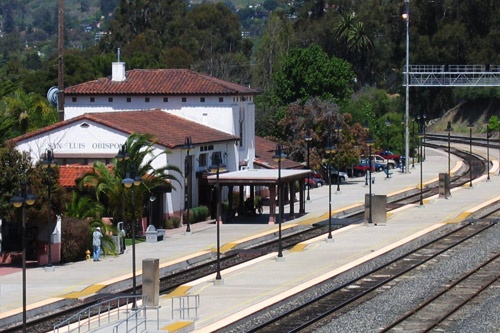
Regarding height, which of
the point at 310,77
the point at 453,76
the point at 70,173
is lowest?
the point at 70,173

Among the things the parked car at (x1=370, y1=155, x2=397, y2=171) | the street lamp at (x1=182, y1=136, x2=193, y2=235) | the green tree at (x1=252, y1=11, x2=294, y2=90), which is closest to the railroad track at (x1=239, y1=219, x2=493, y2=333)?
the street lamp at (x1=182, y1=136, x2=193, y2=235)

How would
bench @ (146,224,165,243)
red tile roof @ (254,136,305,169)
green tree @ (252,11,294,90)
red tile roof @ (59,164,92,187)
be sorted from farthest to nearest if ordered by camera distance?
green tree @ (252,11,294,90) → red tile roof @ (254,136,305,169) → red tile roof @ (59,164,92,187) → bench @ (146,224,165,243)

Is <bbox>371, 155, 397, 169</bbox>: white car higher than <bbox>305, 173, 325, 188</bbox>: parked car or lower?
higher

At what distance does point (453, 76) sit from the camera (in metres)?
133

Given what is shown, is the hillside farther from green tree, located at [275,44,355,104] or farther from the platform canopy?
the platform canopy

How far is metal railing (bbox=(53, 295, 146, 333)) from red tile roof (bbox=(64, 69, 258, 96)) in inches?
1464

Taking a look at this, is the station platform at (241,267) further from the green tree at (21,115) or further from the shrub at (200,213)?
the green tree at (21,115)

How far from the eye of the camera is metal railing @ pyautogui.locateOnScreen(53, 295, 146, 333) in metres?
30.3

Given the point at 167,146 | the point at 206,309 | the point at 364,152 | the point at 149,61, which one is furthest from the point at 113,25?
the point at 206,309

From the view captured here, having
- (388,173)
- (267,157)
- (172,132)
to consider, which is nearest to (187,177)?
(172,132)

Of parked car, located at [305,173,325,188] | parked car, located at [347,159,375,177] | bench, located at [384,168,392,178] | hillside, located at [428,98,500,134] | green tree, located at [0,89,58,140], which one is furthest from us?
hillside, located at [428,98,500,134]

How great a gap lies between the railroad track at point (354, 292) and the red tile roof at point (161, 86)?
2237cm

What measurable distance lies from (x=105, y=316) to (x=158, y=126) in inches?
1268

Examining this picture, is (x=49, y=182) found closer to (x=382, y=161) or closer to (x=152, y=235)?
(x=152, y=235)
